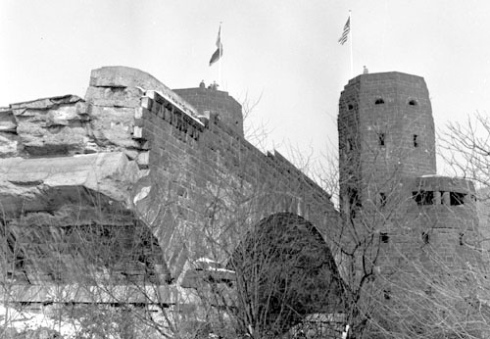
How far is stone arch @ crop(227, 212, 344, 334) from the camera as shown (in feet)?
31.3

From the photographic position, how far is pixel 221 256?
9492mm

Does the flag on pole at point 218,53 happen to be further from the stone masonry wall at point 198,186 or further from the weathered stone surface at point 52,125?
the weathered stone surface at point 52,125

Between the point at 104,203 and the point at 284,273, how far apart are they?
374 cm

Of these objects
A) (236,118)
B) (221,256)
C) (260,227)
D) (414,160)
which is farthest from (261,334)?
(414,160)

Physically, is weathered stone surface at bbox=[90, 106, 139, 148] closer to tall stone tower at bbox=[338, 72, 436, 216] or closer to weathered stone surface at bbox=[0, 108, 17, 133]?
weathered stone surface at bbox=[0, 108, 17, 133]

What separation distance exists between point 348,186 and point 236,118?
9658 mm

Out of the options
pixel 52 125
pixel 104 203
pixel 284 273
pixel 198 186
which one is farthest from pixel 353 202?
pixel 52 125

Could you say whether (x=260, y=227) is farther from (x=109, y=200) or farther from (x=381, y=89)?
(x=381, y=89)

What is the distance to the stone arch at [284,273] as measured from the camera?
9.55 m

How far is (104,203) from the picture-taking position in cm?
825

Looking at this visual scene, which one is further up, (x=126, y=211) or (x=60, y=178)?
(x=60, y=178)

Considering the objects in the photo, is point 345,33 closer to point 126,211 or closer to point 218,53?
point 218,53

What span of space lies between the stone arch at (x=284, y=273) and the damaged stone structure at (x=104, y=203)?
0.38 meters

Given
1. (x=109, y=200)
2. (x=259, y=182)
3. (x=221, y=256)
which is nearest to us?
(x=109, y=200)
